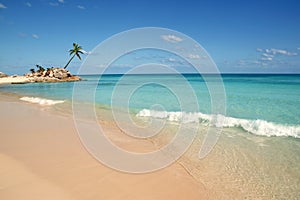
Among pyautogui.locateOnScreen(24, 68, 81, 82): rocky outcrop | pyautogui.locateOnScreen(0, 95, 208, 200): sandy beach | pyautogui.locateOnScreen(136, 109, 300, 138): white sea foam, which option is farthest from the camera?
pyautogui.locateOnScreen(24, 68, 81, 82): rocky outcrop

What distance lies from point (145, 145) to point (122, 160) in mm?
1531

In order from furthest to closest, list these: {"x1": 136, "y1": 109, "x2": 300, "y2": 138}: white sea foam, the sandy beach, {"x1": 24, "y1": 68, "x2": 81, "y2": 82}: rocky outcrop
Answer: {"x1": 24, "y1": 68, "x2": 81, "y2": 82}: rocky outcrop → {"x1": 136, "y1": 109, "x2": 300, "y2": 138}: white sea foam → the sandy beach

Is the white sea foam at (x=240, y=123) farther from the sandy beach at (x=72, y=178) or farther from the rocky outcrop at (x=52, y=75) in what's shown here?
the rocky outcrop at (x=52, y=75)

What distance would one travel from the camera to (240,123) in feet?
32.7

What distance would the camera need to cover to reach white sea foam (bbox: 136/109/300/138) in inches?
340

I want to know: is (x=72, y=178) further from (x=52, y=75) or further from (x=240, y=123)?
(x=52, y=75)

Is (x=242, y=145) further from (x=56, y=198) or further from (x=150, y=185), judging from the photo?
(x=56, y=198)

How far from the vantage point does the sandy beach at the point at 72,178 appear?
401 cm

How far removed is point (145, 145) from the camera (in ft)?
23.4

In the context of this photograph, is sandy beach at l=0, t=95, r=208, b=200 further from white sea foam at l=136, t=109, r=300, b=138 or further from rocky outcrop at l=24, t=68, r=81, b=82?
rocky outcrop at l=24, t=68, r=81, b=82

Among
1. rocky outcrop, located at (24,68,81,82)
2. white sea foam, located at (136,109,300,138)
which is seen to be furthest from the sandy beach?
rocky outcrop, located at (24,68,81,82)

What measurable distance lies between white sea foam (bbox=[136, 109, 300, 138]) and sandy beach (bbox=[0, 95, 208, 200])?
456 cm

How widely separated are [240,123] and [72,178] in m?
7.89

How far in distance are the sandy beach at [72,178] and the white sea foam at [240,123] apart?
15.0 ft
